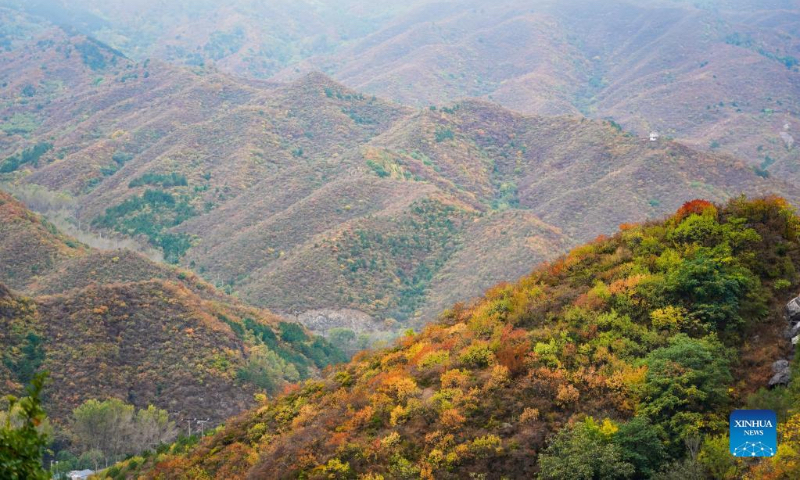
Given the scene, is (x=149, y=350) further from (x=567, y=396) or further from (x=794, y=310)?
(x=794, y=310)

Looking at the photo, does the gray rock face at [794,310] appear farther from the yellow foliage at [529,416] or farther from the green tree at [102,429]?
the green tree at [102,429]

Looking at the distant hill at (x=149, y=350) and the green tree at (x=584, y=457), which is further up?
the green tree at (x=584, y=457)

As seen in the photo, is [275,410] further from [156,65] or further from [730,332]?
[156,65]

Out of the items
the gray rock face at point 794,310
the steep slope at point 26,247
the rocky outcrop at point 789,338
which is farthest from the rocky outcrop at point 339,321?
the rocky outcrop at point 789,338

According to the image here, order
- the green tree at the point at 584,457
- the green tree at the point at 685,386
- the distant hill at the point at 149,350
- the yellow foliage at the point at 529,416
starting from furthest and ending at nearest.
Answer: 1. the distant hill at the point at 149,350
2. the yellow foliage at the point at 529,416
3. the green tree at the point at 685,386
4. the green tree at the point at 584,457

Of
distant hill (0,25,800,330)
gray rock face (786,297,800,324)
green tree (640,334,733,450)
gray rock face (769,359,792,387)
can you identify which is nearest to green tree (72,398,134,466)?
distant hill (0,25,800,330)

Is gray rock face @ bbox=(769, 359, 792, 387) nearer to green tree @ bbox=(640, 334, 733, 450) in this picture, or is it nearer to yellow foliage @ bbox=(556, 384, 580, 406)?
green tree @ bbox=(640, 334, 733, 450)

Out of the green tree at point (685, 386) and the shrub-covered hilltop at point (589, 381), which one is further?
the green tree at point (685, 386)
